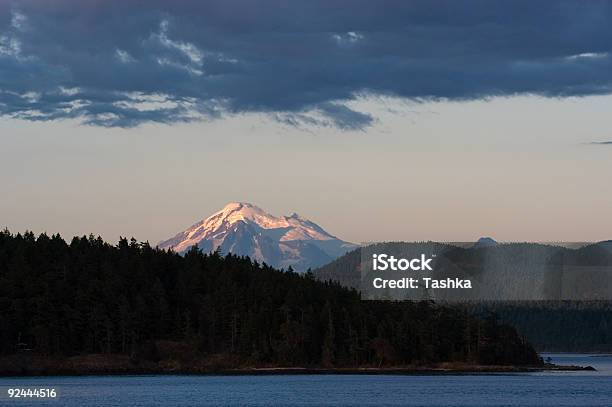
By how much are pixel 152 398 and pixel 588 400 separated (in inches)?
2588

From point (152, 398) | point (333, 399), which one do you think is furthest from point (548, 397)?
point (152, 398)

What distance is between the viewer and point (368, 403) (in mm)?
180750

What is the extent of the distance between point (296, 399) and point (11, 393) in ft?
146

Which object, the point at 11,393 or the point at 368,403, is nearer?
the point at 368,403

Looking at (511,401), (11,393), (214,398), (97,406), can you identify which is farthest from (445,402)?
(11,393)

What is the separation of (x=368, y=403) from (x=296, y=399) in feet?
44.6

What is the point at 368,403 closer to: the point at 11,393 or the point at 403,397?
the point at 403,397

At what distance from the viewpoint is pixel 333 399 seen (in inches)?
7377

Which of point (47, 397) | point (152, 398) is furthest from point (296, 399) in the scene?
point (47, 397)

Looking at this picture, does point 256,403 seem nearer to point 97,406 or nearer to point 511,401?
point 97,406

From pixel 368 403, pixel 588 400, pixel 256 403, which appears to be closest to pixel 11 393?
pixel 256 403

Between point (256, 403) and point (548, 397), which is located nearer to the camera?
point (256, 403)

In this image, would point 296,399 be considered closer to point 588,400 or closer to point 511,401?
point 511,401

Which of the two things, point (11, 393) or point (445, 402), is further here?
point (11, 393)
